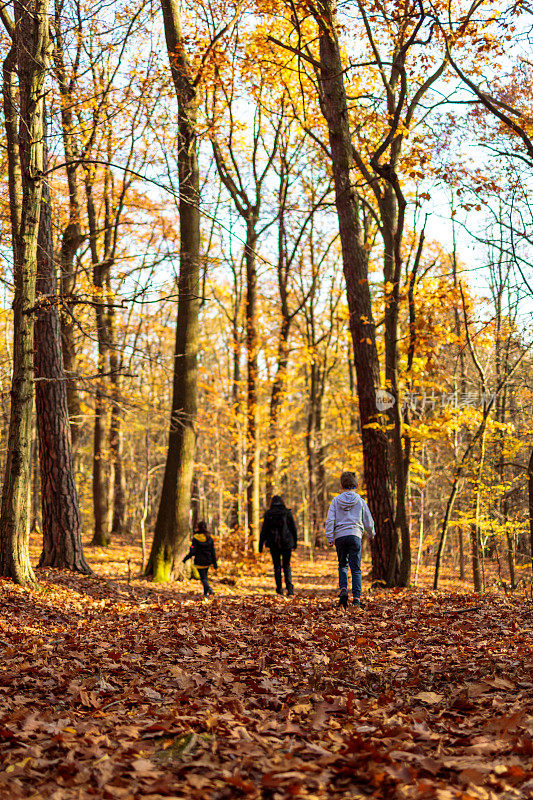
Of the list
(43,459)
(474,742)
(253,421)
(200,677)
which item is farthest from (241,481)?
(474,742)

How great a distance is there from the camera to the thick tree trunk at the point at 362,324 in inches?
440

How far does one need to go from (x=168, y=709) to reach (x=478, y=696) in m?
2.03

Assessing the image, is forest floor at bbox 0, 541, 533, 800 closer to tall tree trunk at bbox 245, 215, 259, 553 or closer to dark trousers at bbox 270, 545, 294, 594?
dark trousers at bbox 270, 545, 294, 594

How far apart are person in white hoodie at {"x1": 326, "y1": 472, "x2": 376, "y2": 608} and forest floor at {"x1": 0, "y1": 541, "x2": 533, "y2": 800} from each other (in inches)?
19.6

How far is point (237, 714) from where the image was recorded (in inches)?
154

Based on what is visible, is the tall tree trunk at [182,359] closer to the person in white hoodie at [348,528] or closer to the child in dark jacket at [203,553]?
the child in dark jacket at [203,553]

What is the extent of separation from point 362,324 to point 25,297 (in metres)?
5.74

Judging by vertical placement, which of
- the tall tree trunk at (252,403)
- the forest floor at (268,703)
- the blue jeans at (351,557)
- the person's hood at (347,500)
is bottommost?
the forest floor at (268,703)

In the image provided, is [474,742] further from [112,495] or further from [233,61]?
[112,495]

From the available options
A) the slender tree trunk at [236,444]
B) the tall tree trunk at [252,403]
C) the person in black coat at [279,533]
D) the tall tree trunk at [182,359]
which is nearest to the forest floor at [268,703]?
the person in black coat at [279,533]

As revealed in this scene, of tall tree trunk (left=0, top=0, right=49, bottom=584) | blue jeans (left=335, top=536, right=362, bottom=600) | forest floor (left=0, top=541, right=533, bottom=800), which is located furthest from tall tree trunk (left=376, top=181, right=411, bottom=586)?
tall tree trunk (left=0, top=0, right=49, bottom=584)

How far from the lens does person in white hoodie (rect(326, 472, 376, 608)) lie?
8.30m

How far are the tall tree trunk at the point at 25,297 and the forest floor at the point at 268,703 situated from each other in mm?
873

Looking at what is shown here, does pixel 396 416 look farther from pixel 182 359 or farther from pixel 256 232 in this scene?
pixel 256 232
